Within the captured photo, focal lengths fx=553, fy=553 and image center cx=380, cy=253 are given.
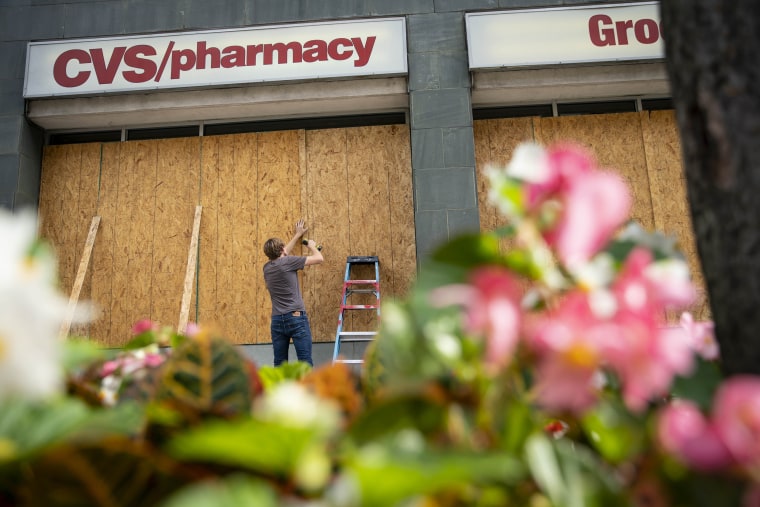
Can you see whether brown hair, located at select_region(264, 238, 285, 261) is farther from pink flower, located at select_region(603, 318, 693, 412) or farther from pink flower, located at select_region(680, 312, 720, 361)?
pink flower, located at select_region(603, 318, 693, 412)

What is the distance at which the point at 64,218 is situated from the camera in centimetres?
625

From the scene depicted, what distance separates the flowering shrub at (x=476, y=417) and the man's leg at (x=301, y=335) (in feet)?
16.0

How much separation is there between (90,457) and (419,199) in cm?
521

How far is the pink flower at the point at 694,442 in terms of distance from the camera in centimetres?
38

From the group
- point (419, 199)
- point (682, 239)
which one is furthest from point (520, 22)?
point (682, 239)

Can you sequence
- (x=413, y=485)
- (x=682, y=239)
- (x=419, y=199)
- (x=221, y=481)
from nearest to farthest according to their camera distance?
(x=413, y=485)
(x=221, y=481)
(x=419, y=199)
(x=682, y=239)

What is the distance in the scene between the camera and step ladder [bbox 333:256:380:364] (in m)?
5.49

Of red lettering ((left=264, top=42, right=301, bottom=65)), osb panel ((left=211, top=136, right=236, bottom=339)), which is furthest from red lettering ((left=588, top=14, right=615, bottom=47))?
osb panel ((left=211, top=136, right=236, bottom=339))

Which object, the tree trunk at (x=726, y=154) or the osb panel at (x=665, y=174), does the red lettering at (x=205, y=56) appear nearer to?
the osb panel at (x=665, y=174)

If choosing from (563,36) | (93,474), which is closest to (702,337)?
(93,474)

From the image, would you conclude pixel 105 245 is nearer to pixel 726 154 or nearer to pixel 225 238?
pixel 225 238

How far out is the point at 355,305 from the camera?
5.73 m

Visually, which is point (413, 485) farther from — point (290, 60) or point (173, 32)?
point (173, 32)

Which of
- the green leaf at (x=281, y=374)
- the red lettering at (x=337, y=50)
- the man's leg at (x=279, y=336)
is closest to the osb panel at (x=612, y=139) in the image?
the red lettering at (x=337, y=50)
